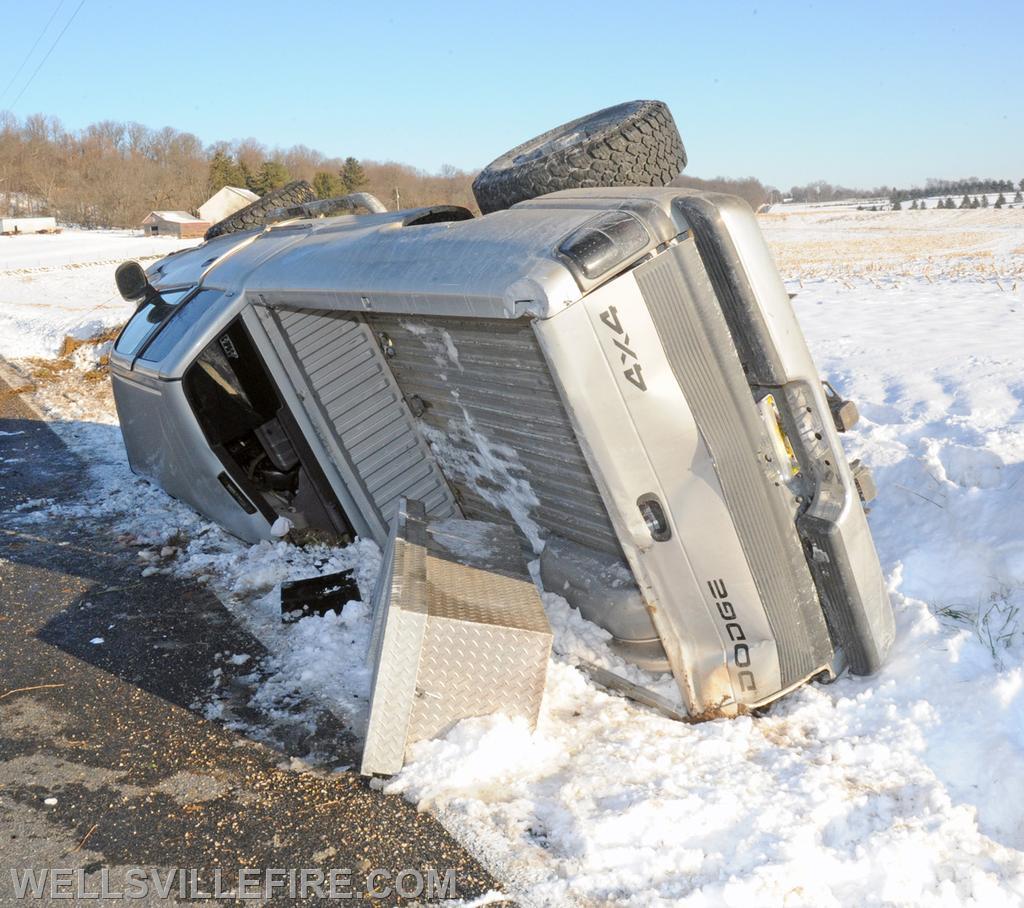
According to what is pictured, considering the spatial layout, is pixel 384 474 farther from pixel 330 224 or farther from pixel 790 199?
pixel 790 199

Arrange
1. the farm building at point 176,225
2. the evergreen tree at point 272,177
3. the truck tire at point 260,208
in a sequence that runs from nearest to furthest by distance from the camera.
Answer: the truck tire at point 260,208
the farm building at point 176,225
the evergreen tree at point 272,177

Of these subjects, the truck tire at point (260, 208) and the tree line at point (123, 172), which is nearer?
the truck tire at point (260, 208)

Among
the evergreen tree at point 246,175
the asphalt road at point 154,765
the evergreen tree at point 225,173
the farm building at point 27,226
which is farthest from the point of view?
the evergreen tree at point 225,173

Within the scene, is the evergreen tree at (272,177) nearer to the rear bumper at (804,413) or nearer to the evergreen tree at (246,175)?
the evergreen tree at (246,175)

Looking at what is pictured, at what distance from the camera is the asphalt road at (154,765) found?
2.74 m

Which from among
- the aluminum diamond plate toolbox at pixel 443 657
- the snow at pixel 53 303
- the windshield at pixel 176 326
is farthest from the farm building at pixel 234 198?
the aluminum diamond plate toolbox at pixel 443 657

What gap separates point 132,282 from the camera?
6.11 meters

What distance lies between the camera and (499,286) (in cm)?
292

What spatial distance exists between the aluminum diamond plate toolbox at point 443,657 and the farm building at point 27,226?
78943 millimetres

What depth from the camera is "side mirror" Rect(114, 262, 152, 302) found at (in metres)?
6.03

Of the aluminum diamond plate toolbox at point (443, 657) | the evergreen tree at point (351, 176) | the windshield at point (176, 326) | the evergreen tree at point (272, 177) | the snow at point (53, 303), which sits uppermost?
the windshield at point (176, 326)

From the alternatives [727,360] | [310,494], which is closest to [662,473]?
[727,360]

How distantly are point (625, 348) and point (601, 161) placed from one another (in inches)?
52.1

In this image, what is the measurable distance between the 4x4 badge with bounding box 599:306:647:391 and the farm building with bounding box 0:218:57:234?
79.4 metres
